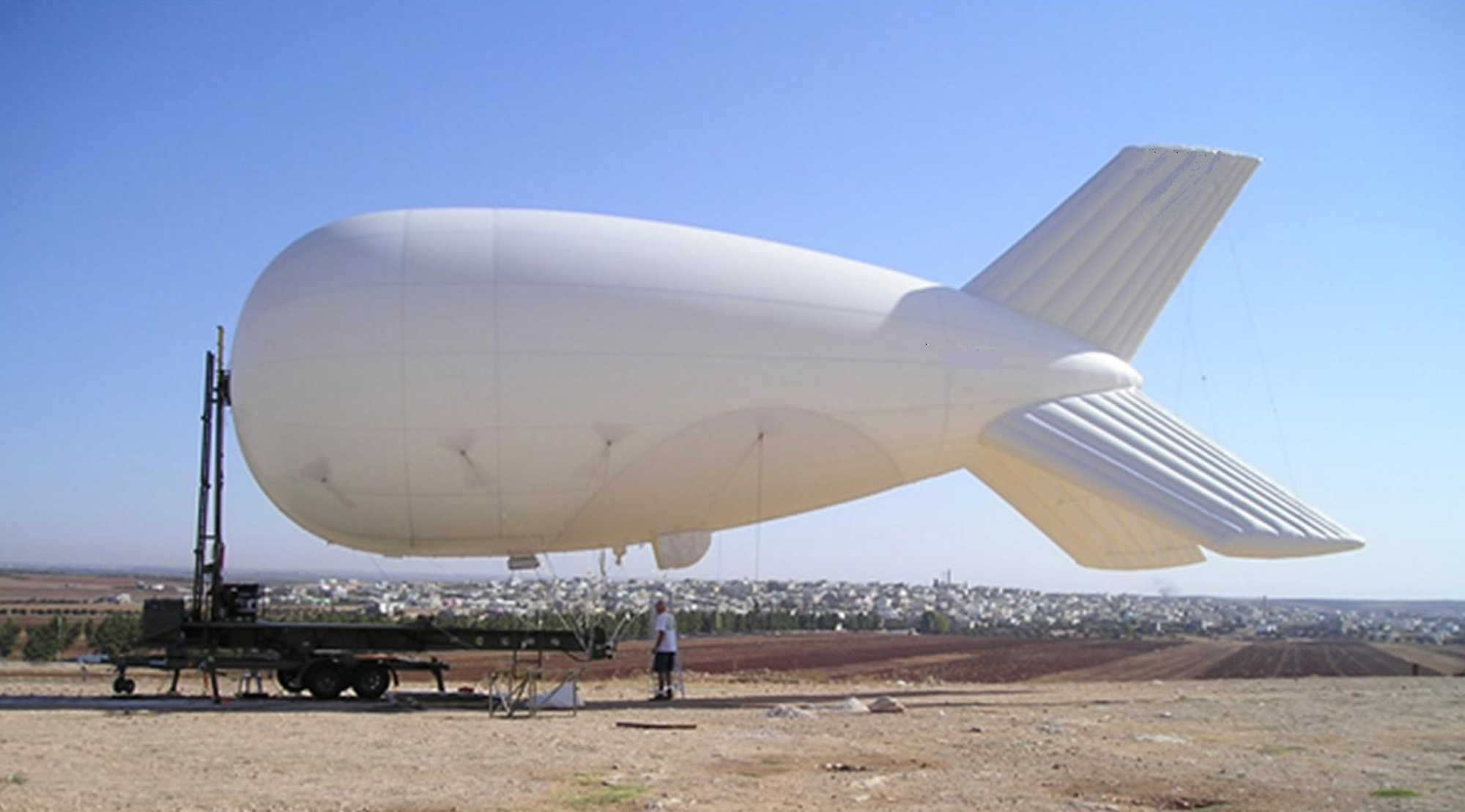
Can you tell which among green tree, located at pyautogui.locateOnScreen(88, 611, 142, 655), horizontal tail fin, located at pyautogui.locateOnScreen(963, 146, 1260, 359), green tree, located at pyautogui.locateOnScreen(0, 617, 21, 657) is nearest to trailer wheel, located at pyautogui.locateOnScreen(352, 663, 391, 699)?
horizontal tail fin, located at pyautogui.locateOnScreen(963, 146, 1260, 359)

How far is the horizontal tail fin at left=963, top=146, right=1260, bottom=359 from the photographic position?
20859 mm

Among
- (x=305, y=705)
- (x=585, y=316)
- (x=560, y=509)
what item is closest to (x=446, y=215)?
(x=585, y=316)

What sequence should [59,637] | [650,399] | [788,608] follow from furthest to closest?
[788,608] < [59,637] < [650,399]

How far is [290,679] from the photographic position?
18109 millimetres

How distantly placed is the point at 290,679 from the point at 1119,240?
52.0 ft

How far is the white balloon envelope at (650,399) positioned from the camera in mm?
17109

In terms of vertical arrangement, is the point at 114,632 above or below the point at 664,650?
below

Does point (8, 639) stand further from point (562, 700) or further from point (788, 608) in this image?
point (788, 608)

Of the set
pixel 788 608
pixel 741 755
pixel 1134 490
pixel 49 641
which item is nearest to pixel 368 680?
pixel 741 755

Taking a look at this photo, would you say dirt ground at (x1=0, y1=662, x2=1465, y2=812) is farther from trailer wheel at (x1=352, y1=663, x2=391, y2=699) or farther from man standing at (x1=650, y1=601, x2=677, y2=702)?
man standing at (x1=650, y1=601, x2=677, y2=702)

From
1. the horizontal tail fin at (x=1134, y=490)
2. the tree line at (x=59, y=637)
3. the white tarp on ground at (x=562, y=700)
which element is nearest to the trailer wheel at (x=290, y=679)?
the white tarp on ground at (x=562, y=700)

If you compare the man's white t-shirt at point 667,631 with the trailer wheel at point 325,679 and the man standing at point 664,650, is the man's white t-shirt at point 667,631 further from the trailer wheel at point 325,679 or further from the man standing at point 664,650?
the trailer wheel at point 325,679

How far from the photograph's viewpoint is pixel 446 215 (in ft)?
59.4

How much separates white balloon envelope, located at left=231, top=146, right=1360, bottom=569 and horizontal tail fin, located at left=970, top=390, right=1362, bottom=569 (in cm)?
5
